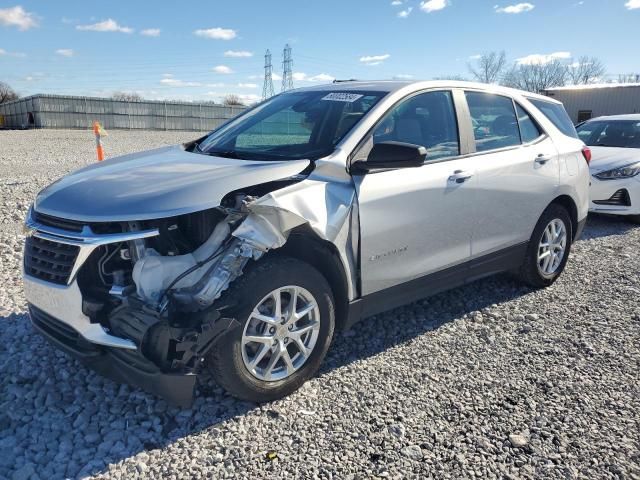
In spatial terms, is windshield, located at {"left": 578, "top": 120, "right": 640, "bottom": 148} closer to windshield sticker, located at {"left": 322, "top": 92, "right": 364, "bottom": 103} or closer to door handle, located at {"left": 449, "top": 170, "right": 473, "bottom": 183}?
door handle, located at {"left": 449, "top": 170, "right": 473, "bottom": 183}

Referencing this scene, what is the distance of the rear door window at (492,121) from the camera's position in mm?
4055

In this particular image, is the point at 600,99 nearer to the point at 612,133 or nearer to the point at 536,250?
the point at 612,133

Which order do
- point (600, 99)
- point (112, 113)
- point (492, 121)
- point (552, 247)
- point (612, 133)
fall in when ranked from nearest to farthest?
1. point (492, 121)
2. point (552, 247)
3. point (612, 133)
4. point (600, 99)
5. point (112, 113)

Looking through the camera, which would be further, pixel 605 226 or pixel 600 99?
pixel 600 99

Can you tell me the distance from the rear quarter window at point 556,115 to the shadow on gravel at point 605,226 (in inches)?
91.7

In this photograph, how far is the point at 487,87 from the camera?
172 inches

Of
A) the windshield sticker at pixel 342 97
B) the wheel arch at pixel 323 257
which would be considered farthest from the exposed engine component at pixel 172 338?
the windshield sticker at pixel 342 97

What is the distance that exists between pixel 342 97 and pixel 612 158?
586 cm

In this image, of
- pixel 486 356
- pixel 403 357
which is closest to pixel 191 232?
pixel 403 357

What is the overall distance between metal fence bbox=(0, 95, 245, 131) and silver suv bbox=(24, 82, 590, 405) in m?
35.3

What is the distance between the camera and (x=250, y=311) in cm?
274

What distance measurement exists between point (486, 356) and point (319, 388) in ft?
4.10

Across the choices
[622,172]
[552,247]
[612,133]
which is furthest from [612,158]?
[552,247]

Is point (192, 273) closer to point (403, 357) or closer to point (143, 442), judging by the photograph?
point (143, 442)
